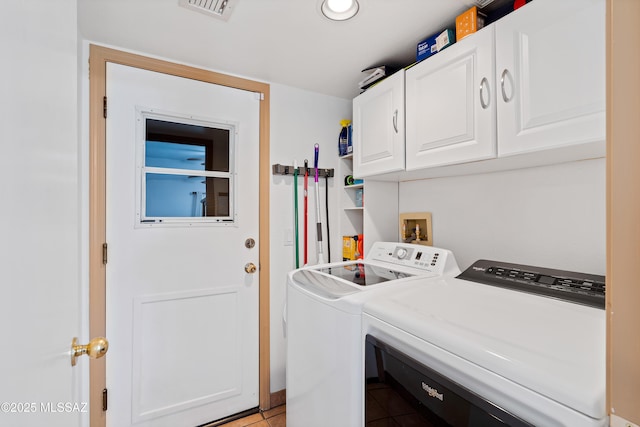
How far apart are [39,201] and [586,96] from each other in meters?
1.37

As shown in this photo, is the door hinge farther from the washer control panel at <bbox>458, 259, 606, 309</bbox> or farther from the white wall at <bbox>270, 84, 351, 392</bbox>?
the washer control panel at <bbox>458, 259, 606, 309</bbox>

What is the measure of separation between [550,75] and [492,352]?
0.93 m

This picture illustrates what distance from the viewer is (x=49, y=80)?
0.48 meters

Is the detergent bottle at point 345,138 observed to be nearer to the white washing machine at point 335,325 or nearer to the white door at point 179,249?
the white door at point 179,249

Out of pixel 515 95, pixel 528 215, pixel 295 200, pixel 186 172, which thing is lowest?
pixel 528 215

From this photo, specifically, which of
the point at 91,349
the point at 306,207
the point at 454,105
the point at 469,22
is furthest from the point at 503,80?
the point at 91,349

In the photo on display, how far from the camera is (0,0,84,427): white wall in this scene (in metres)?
0.32

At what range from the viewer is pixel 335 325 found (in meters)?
1.15

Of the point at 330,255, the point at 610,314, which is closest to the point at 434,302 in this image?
the point at 610,314

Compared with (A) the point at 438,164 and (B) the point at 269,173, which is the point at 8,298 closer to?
(A) the point at 438,164

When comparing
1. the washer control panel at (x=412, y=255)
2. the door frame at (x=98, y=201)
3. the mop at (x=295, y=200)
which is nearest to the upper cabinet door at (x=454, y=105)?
the washer control panel at (x=412, y=255)

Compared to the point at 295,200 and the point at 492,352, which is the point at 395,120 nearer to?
the point at 295,200

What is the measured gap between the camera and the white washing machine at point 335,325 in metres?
1.07

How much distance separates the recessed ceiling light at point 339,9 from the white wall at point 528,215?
101 cm
